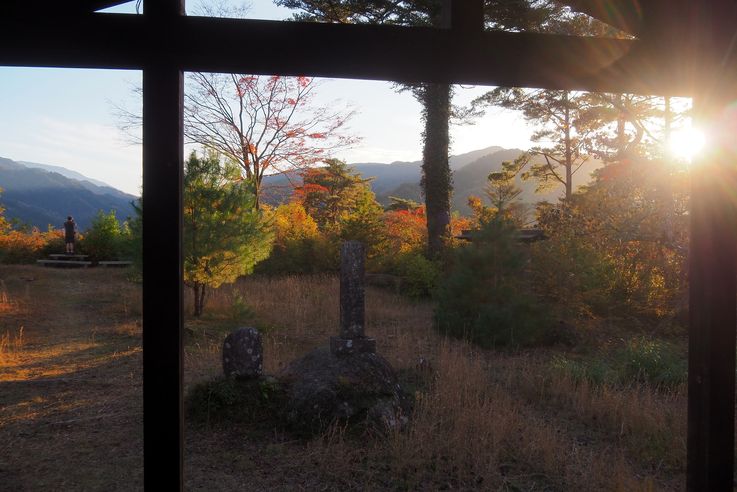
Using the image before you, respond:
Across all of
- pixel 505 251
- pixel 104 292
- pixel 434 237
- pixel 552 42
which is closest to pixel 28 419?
pixel 552 42

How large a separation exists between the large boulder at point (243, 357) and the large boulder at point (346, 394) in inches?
15.8

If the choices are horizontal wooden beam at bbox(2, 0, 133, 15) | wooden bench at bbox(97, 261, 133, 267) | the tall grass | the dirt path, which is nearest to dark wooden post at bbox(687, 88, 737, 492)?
the tall grass

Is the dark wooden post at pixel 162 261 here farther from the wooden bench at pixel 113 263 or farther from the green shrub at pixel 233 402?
the wooden bench at pixel 113 263

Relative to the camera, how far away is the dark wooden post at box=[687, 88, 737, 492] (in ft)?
6.91

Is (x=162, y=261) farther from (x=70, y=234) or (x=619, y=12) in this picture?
(x=70, y=234)

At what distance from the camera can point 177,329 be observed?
2.03 metres

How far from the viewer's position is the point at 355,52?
7.18 feet

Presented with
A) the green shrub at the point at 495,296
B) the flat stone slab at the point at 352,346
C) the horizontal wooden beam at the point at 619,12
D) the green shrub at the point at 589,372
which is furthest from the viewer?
the green shrub at the point at 495,296

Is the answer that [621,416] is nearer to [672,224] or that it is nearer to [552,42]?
[552,42]

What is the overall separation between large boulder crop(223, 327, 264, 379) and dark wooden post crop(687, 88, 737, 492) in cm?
436

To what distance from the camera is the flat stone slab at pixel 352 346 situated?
19.3 feet

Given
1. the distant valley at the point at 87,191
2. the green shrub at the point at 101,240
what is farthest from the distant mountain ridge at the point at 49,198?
the green shrub at the point at 101,240

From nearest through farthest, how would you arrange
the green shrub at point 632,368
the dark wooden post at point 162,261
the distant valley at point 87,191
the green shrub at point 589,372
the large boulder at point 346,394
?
the dark wooden post at point 162,261 < the large boulder at point 346,394 < the green shrub at point 589,372 < the green shrub at point 632,368 < the distant valley at point 87,191

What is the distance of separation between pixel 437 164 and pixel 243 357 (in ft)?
37.2
